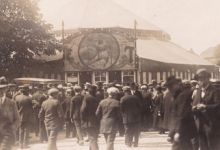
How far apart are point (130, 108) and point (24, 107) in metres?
3.38

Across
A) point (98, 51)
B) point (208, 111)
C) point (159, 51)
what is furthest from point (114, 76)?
point (208, 111)

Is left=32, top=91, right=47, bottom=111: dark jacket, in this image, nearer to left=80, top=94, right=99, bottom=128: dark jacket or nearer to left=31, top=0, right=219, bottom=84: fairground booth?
left=80, top=94, right=99, bottom=128: dark jacket

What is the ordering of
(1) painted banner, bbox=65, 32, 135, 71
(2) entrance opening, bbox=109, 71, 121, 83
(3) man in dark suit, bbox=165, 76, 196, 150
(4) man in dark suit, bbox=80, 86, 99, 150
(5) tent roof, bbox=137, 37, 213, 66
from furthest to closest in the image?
(5) tent roof, bbox=137, 37, 213, 66 → (2) entrance opening, bbox=109, 71, 121, 83 → (1) painted banner, bbox=65, 32, 135, 71 → (4) man in dark suit, bbox=80, 86, 99, 150 → (3) man in dark suit, bbox=165, 76, 196, 150

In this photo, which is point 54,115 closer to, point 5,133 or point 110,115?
point 110,115

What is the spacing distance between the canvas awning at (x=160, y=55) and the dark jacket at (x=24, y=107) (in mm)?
21375

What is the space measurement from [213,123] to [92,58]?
25.9 metres

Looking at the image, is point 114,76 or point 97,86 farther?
point 114,76

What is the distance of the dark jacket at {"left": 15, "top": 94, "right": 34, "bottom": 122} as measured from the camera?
13.1 meters

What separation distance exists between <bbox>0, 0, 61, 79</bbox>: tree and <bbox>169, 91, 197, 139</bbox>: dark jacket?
1845 cm

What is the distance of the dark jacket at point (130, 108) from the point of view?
514 inches

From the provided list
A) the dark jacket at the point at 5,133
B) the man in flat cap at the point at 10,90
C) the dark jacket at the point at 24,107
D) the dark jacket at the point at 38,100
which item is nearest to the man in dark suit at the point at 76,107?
the dark jacket at the point at 38,100

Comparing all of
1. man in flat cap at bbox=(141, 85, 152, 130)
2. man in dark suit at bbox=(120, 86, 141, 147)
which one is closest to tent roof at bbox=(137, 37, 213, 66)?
man in flat cap at bbox=(141, 85, 152, 130)

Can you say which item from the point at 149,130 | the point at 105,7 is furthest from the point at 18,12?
the point at 105,7

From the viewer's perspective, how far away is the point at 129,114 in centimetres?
1306
